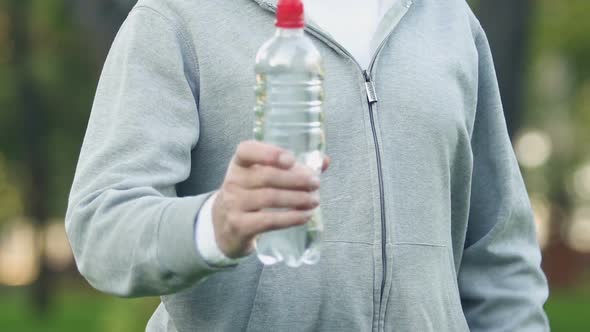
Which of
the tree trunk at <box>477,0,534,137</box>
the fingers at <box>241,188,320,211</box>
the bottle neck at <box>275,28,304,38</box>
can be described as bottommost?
the tree trunk at <box>477,0,534,137</box>

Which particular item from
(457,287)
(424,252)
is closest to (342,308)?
(424,252)

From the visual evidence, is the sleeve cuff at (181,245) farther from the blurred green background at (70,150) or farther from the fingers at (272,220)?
the blurred green background at (70,150)

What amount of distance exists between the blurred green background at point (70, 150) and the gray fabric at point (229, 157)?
11.5 meters

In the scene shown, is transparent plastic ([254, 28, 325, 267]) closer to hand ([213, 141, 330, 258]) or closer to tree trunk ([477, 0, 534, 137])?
hand ([213, 141, 330, 258])

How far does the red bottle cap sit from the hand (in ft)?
0.98

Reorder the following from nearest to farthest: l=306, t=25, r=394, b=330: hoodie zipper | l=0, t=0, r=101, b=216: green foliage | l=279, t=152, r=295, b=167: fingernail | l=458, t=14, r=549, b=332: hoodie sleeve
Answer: l=279, t=152, r=295, b=167: fingernail, l=306, t=25, r=394, b=330: hoodie zipper, l=458, t=14, r=549, b=332: hoodie sleeve, l=0, t=0, r=101, b=216: green foliage

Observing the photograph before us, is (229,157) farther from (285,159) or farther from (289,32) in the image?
(285,159)

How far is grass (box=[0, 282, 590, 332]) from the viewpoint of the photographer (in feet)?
27.9

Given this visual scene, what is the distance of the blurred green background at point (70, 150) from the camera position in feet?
59.0

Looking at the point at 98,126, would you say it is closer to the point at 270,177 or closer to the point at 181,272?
the point at 181,272

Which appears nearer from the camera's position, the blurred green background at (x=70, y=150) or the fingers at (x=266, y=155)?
the fingers at (x=266, y=155)

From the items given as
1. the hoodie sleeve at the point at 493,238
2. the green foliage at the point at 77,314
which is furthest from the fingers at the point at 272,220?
the green foliage at the point at 77,314

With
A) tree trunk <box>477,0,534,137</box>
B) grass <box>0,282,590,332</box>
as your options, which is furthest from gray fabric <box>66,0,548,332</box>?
grass <box>0,282,590,332</box>

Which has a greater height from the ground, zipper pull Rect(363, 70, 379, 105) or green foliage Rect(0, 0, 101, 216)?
zipper pull Rect(363, 70, 379, 105)
